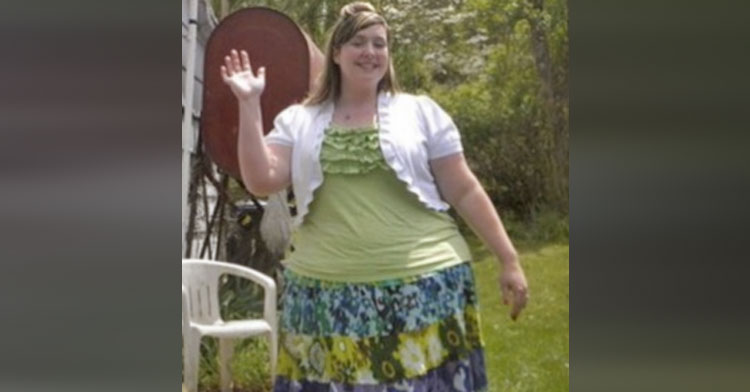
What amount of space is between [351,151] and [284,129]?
11cm

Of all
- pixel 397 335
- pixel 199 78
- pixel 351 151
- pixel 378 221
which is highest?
pixel 199 78

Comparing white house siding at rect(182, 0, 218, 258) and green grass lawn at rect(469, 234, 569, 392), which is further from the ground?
white house siding at rect(182, 0, 218, 258)

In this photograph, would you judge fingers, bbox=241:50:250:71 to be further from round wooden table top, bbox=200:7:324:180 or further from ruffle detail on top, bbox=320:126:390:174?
ruffle detail on top, bbox=320:126:390:174

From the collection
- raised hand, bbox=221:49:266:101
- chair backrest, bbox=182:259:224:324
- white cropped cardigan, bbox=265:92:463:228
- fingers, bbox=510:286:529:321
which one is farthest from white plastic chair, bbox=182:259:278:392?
fingers, bbox=510:286:529:321

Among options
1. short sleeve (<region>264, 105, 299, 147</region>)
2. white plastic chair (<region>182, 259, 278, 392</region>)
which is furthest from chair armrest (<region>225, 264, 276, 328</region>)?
short sleeve (<region>264, 105, 299, 147</region>)

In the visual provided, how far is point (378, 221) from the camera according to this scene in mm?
1671

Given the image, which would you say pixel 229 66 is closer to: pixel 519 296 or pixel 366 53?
pixel 366 53

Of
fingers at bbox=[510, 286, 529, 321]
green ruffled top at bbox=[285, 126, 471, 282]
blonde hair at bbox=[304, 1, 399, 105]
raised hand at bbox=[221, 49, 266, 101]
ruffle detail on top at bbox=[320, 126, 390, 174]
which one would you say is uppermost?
blonde hair at bbox=[304, 1, 399, 105]

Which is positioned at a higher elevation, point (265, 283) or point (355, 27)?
point (355, 27)

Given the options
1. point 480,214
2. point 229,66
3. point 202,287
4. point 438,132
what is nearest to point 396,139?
point 438,132

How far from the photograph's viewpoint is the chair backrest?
172 cm

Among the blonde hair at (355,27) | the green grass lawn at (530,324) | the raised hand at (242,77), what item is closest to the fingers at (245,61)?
the raised hand at (242,77)
